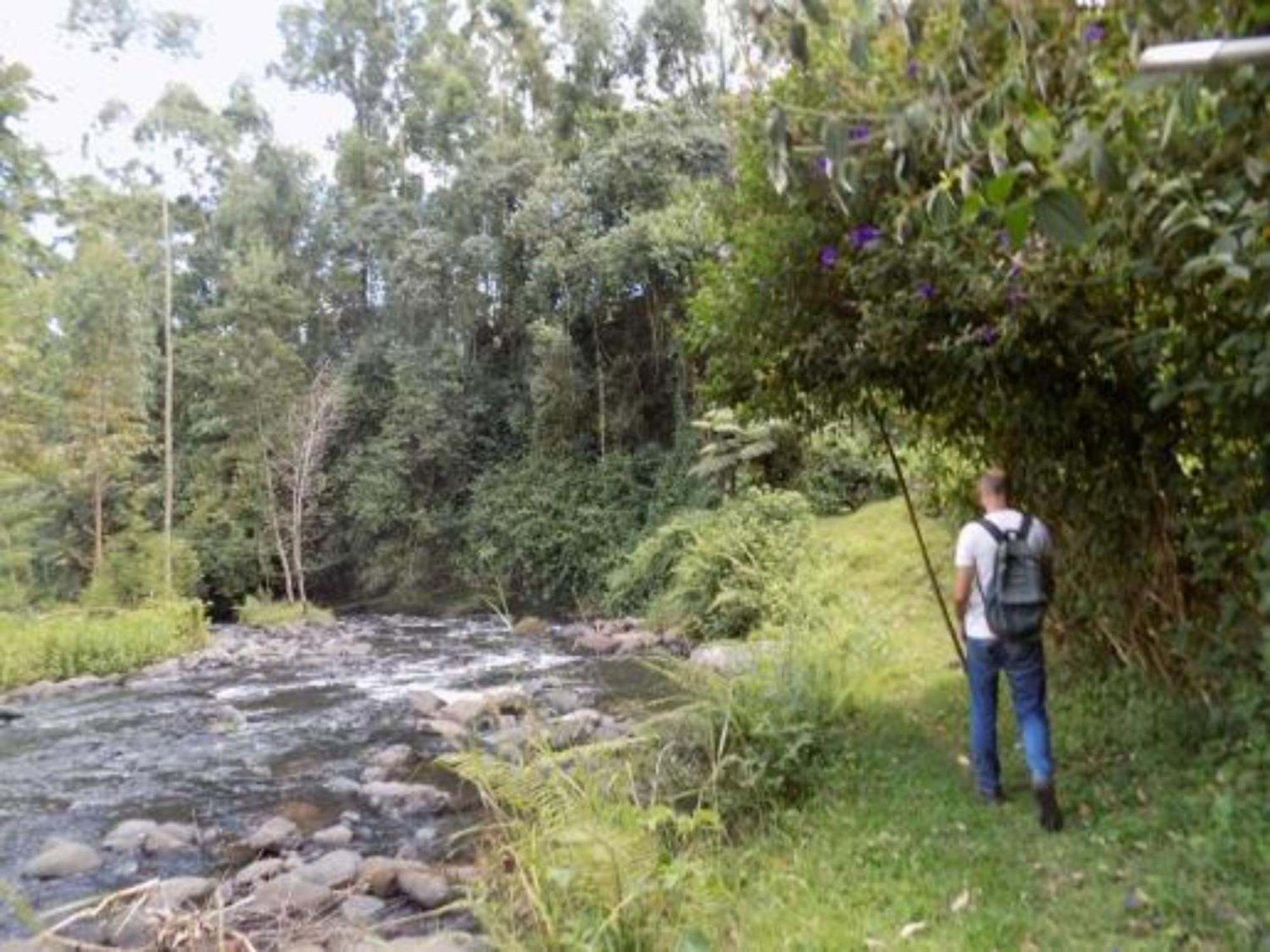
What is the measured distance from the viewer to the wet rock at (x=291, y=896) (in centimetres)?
527

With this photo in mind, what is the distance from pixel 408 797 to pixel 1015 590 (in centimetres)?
502

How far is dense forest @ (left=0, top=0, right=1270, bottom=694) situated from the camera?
3.02 m

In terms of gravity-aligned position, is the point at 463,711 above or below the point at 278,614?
above

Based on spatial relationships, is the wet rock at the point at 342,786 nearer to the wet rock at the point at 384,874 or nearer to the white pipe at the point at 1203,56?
the wet rock at the point at 384,874

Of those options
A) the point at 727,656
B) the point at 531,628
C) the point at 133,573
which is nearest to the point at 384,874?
the point at 727,656

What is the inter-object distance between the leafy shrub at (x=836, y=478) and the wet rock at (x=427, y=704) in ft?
23.9

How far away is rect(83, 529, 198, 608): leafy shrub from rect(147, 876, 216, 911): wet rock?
16.4 metres

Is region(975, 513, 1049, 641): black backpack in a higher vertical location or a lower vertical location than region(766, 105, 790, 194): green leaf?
lower

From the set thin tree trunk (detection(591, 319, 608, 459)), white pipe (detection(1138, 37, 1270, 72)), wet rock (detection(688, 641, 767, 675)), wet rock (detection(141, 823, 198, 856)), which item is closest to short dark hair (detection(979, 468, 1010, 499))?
wet rock (detection(688, 641, 767, 675))

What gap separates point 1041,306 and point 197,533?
27.2m

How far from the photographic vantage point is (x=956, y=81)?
140 inches

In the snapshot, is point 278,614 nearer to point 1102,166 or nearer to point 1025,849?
point 1025,849

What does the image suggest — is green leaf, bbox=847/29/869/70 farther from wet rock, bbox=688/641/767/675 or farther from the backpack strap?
wet rock, bbox=688/641/767/675

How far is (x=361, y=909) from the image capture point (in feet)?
17.9
